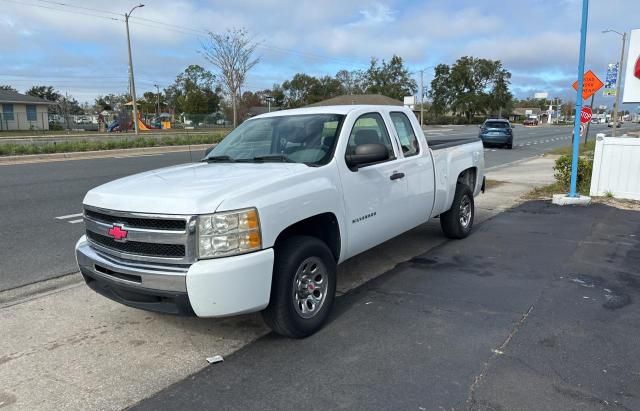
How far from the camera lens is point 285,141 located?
473 centimetres

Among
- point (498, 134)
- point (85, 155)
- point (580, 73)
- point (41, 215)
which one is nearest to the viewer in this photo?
point (41, 215)

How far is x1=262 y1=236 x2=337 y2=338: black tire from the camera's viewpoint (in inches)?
142

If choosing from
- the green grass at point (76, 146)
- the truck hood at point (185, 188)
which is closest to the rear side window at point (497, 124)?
the green grass at point (76, 146)

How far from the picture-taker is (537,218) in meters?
8.52

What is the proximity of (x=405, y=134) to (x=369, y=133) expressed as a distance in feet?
2.66

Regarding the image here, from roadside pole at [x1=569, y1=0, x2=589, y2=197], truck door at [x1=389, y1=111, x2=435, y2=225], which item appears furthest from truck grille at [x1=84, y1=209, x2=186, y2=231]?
roadside pole at [x1=569, y1=0, x2=589, y2=197]

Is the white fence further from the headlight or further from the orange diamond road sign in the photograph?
the headlight

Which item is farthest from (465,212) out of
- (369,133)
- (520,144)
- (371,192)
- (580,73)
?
(520,144)

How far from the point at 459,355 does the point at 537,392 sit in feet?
1.97

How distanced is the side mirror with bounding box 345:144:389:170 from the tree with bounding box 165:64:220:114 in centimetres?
8171

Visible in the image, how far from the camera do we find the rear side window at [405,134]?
18.0 feet

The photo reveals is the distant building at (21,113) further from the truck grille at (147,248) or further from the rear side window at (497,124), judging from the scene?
the truck grille at (147,248)

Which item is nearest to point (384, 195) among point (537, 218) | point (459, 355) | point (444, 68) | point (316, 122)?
point (316, 122)

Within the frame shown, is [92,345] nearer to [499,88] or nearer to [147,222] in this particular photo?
[147,222]
